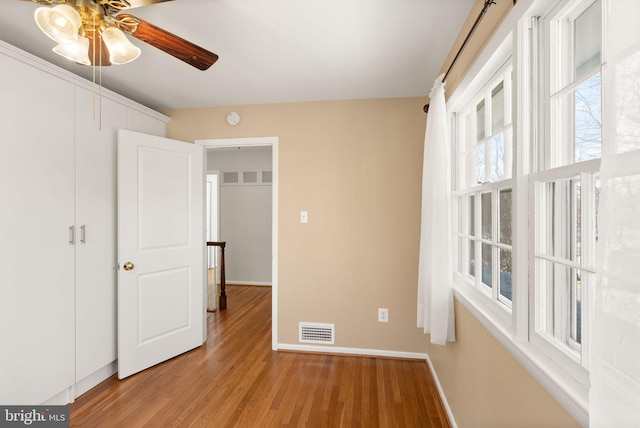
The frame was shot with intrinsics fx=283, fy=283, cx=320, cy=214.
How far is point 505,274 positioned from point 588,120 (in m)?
0.78

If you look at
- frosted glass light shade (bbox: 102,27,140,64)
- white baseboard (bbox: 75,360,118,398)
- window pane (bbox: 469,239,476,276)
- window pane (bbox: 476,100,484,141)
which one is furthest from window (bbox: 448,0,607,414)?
white baseboard (bbox: 75,360,118,398)

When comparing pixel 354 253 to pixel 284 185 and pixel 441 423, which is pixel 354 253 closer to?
pixel 284 185

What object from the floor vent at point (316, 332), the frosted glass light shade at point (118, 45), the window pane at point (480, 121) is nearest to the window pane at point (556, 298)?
the window pane at point (480, 121)

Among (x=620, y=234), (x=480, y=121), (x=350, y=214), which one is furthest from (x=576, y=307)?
(x=350, y=214)

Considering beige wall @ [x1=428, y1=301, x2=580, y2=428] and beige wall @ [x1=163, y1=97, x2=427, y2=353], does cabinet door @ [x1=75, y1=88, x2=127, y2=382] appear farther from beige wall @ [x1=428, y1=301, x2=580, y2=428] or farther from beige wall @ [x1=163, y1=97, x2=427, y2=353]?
beige wall @ [x1=428, y1=301, x2=580, y2=428]

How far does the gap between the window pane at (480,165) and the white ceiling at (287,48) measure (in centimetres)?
74

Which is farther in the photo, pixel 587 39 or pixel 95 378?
pixel 95 378

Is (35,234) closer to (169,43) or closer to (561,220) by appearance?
(169,43)

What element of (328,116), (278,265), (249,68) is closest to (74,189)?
(249,68)

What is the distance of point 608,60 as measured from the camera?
0.46m

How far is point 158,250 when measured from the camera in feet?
8.39

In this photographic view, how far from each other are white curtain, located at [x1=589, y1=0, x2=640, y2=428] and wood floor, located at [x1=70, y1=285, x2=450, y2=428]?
1.74m

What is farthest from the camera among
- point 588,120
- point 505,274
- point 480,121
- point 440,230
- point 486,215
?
point 440,230

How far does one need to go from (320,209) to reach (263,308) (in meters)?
2.01
